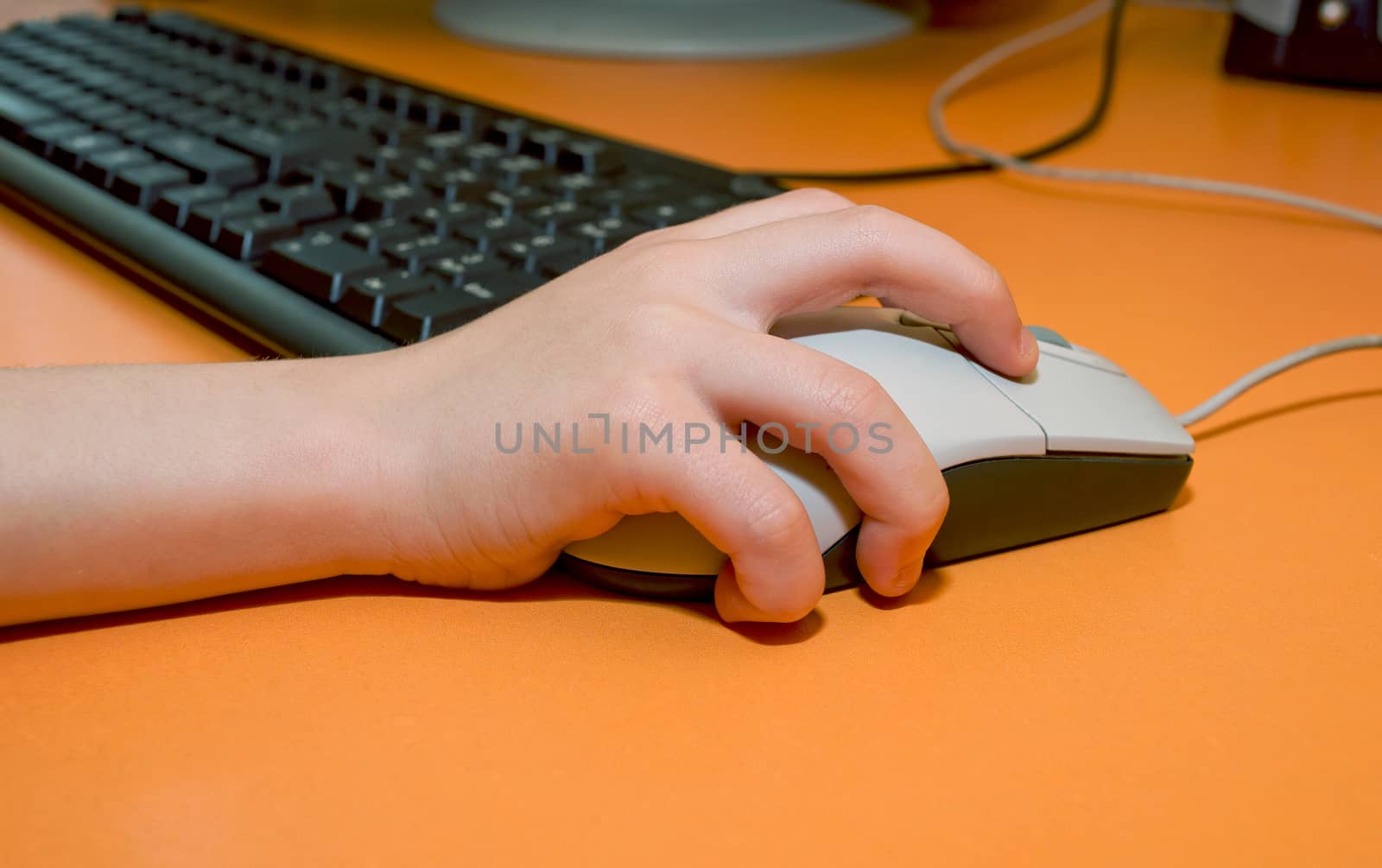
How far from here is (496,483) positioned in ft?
1.09

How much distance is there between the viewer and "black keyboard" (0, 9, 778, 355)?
Answer: 0.45 metres

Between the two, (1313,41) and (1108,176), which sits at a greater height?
(1313,41)

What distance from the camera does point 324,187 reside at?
0.54 m

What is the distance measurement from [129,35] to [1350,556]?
2.68ft

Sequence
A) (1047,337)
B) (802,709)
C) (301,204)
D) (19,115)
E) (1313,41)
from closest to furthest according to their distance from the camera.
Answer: (802,709) < (1047,337) < (301,204) < (19,115) < (1313,41)

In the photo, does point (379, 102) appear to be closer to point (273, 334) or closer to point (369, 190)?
point (369, 190)

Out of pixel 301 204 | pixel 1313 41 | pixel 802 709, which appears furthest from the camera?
pixel 1313 41

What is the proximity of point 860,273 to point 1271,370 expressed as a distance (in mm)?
184

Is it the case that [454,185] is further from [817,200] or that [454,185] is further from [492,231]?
[817,200]

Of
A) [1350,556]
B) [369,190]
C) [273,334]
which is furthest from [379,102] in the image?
[1350,556]

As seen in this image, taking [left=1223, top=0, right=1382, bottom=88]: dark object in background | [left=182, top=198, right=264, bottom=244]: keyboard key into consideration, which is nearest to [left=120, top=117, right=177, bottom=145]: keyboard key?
[left=182, top=198, right=264, bottom=244]: keyboard key

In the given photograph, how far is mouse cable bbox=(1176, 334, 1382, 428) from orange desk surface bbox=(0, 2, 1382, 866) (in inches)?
0.6

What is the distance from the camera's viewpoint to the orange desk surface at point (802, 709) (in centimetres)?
26

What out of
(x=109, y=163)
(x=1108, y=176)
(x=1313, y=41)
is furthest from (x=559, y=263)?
(x=1313, y=41)
